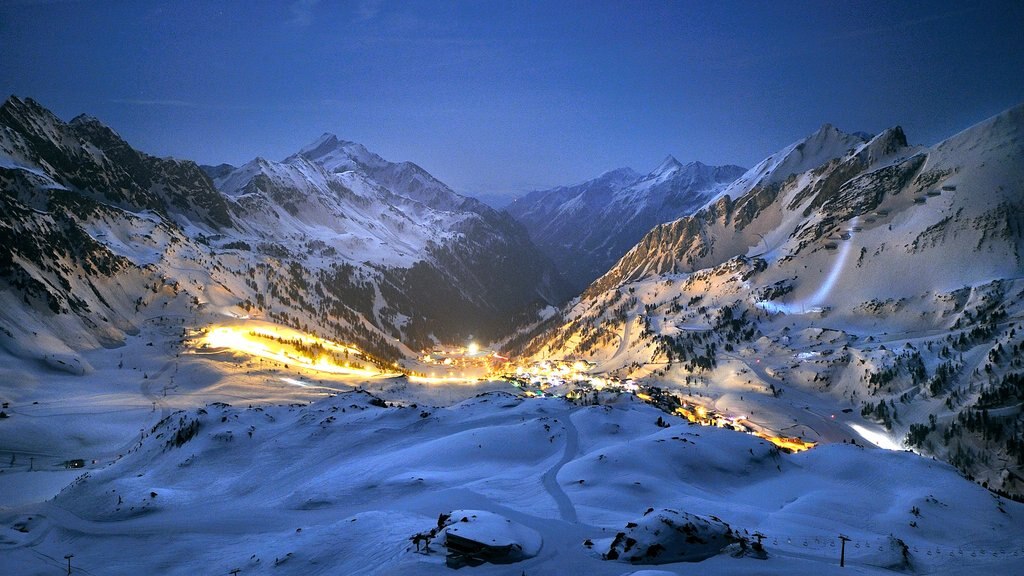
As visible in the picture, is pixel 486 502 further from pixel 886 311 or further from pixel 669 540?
pixel 886 311

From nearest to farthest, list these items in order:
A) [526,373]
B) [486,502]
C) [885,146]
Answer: [486,502] < [526,373] < [885,146]

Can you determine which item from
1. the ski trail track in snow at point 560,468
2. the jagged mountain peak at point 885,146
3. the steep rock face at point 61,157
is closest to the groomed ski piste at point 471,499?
the ski trail track in snow at point 560,468

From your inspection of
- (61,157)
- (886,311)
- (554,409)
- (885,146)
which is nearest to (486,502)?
(554,409)

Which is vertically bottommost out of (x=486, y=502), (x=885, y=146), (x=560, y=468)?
(x=486, y=502)

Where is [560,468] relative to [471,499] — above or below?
above

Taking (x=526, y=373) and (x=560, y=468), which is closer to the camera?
(x=560, y=468)

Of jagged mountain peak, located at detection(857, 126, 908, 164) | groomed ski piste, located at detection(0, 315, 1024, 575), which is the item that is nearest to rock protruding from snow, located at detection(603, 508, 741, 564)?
groomed ski piste, located at detection(0, 315, 1024, 575)

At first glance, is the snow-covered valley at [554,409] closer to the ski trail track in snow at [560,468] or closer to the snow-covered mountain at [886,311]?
the ski trail track in snow at [560,468]
